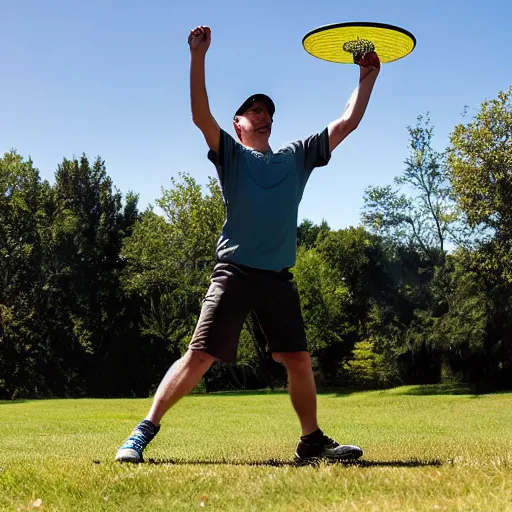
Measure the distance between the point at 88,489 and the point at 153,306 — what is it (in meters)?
38.7

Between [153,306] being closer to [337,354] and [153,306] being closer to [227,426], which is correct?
[337,354]

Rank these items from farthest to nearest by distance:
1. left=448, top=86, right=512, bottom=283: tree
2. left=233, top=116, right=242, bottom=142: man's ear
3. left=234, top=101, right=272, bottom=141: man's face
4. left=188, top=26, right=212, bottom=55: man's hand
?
left=448, top=86, right=512, bottom=283: tree, left=233, top=116, right=242, bottom=142: man's ear, left=234, top=101, right=272, bottom=141: man's face, left=188, top=26, right=212, bottom=55: man's hand

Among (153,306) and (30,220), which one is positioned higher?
(30,220)

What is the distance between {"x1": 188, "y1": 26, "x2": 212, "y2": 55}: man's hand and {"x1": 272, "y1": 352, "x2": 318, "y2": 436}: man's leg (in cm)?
204

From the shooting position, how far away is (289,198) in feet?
16.4

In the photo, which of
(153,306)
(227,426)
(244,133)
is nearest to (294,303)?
(244,133)

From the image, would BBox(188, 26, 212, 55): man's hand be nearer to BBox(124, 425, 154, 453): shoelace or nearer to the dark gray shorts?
the dark gray shorts

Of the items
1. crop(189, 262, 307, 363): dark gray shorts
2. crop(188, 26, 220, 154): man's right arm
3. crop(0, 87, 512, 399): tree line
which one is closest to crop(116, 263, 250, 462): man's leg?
crop(189, 262, 307, 363): dark gray shorts

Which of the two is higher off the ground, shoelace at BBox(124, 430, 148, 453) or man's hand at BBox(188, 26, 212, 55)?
man's hand at BBox(188, 26, 212, 55)

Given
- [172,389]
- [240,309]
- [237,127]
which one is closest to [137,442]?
[172,389]

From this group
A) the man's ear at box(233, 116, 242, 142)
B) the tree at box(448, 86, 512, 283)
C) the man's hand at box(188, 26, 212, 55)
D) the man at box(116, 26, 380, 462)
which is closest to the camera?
the man's hand at box(188, 26, 212, 55)

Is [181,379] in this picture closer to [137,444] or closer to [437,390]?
[137,444]

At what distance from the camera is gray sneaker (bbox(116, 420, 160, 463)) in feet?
15.6

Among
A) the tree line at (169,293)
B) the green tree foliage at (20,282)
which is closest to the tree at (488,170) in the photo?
the tree line at (169,293)
